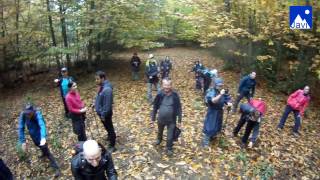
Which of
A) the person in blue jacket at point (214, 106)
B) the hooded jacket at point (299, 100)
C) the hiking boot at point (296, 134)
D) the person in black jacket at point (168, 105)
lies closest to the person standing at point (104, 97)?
the person in black jacket at point (168, 105)

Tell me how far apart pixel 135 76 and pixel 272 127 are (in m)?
9.52

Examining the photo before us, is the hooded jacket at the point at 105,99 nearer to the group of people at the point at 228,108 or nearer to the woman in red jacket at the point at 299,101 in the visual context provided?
the group of people at the point at 228,108

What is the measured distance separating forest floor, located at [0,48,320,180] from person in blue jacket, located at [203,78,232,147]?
0.55 m

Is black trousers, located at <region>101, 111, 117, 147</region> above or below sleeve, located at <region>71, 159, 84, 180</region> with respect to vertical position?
below

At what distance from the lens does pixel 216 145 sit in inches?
376

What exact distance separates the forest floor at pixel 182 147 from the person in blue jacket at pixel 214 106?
55 cm

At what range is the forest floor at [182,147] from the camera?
8359mm

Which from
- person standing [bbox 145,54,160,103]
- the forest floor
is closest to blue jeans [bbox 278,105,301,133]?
the forest floor

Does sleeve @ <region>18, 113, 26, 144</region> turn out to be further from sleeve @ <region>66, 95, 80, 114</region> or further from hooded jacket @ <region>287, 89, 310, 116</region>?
hooded jacket @ <region>287, 89, 310, 116</region>

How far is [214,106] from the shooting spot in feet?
29.0

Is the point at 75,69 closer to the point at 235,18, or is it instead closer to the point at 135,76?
the point at 135,76

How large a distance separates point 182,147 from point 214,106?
154cm

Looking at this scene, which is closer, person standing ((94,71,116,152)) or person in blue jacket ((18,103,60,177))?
person in blue jacket ((18,103,60,177))

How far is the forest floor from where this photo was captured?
8359 mm
